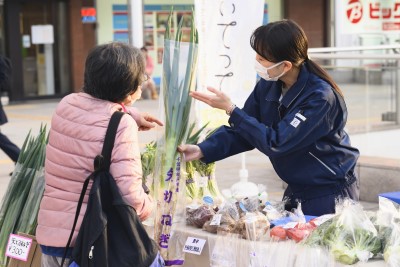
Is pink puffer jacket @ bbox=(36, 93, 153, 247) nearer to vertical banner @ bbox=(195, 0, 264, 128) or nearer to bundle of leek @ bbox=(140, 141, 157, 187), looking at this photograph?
bundle of leek @ bbox=(140, 141, 157, 187)

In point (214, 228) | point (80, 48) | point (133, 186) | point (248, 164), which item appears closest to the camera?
point (133, 186)

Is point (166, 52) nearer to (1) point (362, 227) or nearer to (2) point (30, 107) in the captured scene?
(1) point (362, 227)

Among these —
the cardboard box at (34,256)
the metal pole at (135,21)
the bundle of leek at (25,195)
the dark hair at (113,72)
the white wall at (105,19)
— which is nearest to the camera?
the dark hair at (113,72)

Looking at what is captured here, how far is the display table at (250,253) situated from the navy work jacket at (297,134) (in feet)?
1.33

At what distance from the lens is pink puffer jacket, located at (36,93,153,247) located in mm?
3318

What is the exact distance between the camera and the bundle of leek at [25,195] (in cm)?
466

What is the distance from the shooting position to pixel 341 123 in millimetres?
3863

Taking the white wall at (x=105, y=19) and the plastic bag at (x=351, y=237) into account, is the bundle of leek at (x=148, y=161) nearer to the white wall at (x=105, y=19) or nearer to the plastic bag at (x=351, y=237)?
the plastic bag at (x=351, y=237)

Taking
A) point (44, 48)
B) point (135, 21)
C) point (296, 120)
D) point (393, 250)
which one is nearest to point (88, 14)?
point (44, 48)

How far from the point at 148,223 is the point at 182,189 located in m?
0.37

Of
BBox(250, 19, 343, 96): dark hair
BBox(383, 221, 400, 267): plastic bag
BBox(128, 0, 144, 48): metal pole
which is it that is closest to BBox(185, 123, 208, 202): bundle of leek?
BBox(250, 19, 343, 96): dark hair

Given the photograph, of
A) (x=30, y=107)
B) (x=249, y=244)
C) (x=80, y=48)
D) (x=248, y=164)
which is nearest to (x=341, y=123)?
(x=249, y=244)

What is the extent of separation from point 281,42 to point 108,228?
3.71 ft

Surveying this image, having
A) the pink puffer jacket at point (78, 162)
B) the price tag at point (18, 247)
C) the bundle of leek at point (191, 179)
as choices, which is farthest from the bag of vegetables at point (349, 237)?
the price tag at point (18, 247)
